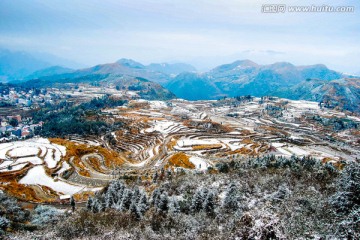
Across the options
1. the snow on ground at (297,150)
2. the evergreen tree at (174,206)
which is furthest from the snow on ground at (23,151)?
the snow on ground at (297,150)

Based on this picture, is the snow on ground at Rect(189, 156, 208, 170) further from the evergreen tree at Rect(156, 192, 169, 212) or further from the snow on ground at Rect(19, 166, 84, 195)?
the evergreen tree at Rect(156, 192, 169, 212)

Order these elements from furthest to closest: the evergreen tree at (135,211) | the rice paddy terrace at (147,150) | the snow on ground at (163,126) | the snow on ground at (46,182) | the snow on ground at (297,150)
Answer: the snow on ground at (163,126)
the snow on ground at (297,150)
the rice paddy terrace at (147,150)
the snow on ground at (46,182)
the evergreen tree at (135,211)

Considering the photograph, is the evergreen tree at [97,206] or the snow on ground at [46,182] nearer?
the evergreen tree at [97,206]

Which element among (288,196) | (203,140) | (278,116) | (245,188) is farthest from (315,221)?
(278,116)

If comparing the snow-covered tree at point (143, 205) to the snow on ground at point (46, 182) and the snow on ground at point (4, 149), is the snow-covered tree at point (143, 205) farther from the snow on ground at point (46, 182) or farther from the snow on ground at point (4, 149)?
the snow on ground at point (4, 149)

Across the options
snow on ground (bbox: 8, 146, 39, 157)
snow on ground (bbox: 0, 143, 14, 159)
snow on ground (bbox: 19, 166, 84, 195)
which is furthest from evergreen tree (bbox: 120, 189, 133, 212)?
snow on ground (bbox: 0, 143, 14, 159)

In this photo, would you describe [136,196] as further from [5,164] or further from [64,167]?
[5,164]
